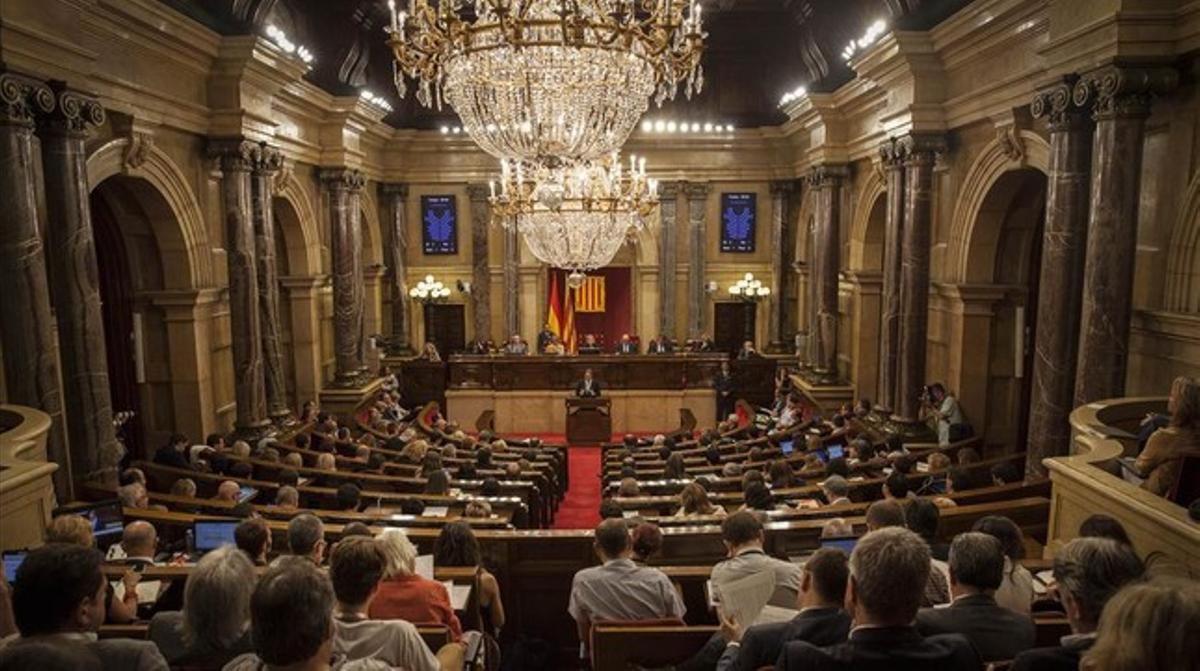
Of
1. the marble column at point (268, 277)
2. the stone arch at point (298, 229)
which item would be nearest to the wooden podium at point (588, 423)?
the marble column at point (268, 277)

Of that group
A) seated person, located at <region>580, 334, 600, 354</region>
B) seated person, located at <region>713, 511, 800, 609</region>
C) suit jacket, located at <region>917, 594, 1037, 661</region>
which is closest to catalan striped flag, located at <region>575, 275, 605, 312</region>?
seated person, located at <region>580, 334, 600, 354</region>

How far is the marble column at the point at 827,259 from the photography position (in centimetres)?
1528

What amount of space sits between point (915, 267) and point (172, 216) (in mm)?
10085

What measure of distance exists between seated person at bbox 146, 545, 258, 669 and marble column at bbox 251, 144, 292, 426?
9.47m

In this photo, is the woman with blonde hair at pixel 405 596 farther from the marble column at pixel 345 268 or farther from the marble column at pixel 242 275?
the marble column at pixel 345 268

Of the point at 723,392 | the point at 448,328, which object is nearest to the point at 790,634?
the point at 723,392

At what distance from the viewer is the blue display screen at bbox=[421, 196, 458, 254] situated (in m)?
20.0

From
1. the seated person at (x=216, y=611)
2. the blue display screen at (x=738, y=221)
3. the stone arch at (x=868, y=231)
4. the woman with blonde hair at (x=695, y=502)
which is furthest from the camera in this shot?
the blue display screen at (x=738, y=221)

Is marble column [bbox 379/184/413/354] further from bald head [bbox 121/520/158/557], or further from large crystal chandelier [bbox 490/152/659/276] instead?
bald head [bbox 121/520/158/557]

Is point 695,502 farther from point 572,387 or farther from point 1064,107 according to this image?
point 572,387

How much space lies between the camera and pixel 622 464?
10.7 metres

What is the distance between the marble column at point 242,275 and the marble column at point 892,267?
9282mm

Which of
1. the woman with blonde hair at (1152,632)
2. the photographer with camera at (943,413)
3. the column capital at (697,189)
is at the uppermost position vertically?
the column capital at (697,189)

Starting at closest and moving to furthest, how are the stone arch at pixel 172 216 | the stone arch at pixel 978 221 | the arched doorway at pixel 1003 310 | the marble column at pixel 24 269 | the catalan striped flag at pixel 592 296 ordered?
the marble column at pixel 24 269 → the stone arch at pixel 172 216 → the stone arch at pixel 978 221 → the arched doorway at pixel 1003 310 → the catalan striped flag at pixel 592 296
